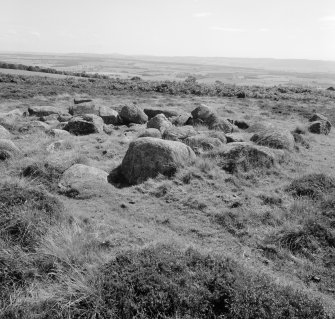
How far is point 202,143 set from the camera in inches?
522

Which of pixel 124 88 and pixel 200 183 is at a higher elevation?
pixel 124 88

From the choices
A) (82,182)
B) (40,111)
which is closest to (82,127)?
(40,111)

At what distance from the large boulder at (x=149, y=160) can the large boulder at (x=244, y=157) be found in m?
1.79

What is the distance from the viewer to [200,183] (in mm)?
10000

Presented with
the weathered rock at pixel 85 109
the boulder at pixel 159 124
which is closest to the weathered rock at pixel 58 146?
the boulder at pixel 159 124

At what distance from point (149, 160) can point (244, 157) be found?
11.9 feet

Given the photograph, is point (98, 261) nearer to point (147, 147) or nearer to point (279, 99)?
point (147, 147)

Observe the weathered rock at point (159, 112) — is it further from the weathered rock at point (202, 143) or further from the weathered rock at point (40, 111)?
the weathered rock at point (202, 143)

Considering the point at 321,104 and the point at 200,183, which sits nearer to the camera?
the point at 200,183

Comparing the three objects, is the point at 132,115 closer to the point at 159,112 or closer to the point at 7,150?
the point at 159,112

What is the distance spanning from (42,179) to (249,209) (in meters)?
6.29

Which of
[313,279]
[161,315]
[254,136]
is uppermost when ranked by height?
[254,136]

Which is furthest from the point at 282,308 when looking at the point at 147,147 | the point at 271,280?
the point at 147,147

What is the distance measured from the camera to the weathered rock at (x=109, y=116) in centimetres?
1942
